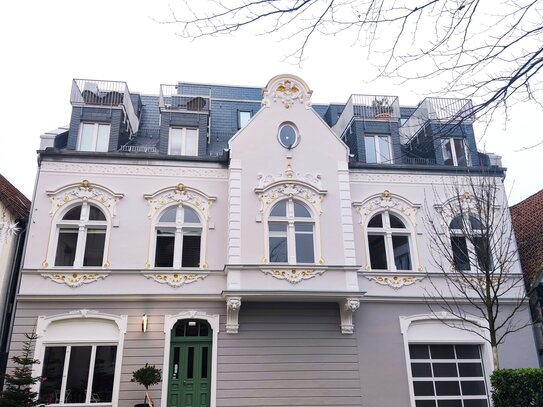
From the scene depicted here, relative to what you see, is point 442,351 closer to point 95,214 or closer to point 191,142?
point 191,142

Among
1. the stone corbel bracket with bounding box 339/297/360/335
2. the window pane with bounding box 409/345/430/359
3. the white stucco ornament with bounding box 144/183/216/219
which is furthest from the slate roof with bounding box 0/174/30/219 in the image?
the window pane with bounding box 409/345/430/359

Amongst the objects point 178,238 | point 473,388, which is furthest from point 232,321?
point 473,388

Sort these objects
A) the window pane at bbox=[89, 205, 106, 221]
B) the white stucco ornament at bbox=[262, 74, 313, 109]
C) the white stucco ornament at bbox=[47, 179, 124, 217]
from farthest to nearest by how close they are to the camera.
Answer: the white stucco ornament at bbox=[262, 74, 313, 109] → the window pane at bbox=[89, 205, 106, 221] → the white stucco ornament at bbox=[47, 179, 124, 217]

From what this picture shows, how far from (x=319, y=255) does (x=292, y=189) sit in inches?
82.7

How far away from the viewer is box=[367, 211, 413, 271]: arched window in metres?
14.0

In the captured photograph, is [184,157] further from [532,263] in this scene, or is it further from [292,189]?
[532,263]

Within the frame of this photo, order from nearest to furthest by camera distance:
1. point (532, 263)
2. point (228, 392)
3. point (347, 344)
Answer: point (228, 392), point (347, 344), point (532, 263)

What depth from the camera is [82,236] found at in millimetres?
13258

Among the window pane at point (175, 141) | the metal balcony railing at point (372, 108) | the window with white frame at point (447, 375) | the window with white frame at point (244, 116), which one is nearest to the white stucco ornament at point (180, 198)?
the window pane at point (175, 141)

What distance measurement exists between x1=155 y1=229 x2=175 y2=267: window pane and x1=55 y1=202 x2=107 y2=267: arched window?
58.4 inches

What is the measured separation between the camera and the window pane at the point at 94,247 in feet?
43.0

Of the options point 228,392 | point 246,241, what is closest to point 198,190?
point 246,241

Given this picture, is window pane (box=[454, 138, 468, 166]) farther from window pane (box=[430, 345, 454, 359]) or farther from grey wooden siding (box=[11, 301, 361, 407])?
grey wooden siding (box=[11, 301, 361, 407])

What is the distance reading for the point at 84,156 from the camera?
1388 centimetres
